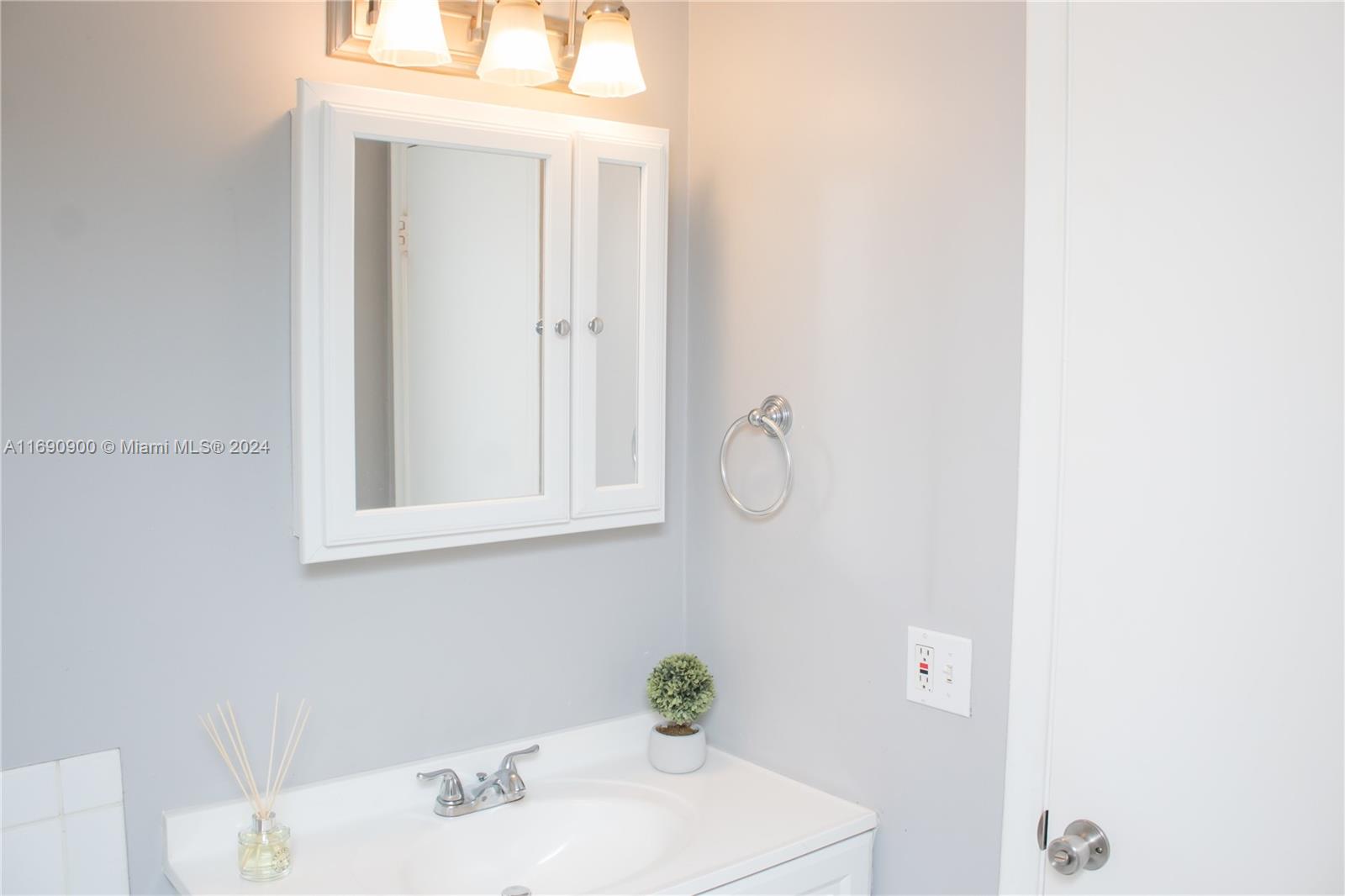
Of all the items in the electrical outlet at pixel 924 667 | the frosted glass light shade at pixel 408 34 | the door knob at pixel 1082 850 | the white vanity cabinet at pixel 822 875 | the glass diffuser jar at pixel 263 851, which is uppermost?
the frosted glass light shade at pixel 408 34

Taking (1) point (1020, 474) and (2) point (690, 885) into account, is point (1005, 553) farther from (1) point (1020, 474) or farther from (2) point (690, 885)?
(2) point (690, 885)

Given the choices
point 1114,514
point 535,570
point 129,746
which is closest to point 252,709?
point 129,746

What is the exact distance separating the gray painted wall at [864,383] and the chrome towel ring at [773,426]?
21 mm

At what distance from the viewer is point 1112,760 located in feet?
3.90

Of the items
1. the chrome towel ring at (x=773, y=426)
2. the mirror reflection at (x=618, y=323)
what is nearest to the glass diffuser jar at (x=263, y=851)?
the mirror reflection at (x=618, y=323)

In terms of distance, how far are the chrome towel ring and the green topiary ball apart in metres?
0.29

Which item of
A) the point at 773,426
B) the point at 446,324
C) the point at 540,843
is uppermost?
the point at 446,324

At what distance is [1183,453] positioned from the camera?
112 centimetres

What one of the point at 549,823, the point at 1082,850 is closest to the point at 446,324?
the point at 549,823

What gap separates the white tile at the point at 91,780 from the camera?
1.26 metres

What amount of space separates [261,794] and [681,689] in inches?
25.9

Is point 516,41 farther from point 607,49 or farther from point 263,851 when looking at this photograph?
point 263,851

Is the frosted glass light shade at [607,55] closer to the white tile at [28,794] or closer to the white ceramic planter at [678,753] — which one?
the white ceramic planter at [678,753]

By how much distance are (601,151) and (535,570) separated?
681 mm
